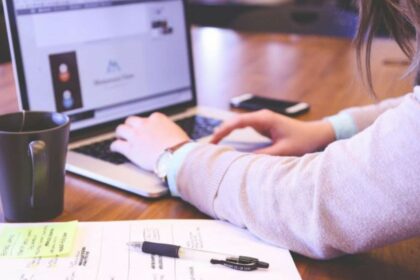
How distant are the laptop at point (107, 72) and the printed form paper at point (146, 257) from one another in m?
0.11

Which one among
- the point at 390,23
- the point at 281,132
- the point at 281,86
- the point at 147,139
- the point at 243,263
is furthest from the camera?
the point at 281,86

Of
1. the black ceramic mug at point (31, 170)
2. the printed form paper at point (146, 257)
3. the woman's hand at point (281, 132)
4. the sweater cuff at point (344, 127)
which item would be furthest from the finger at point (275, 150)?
the black ceramic mug at point (31, 170)

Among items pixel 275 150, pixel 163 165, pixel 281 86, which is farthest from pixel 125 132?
pixel 281 86

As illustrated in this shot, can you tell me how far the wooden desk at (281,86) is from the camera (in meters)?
0.58

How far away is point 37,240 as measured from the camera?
1.86 feet

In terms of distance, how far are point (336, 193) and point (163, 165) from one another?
0.25 meters

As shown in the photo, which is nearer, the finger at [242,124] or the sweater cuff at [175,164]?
the sweater cuff at [175,164]

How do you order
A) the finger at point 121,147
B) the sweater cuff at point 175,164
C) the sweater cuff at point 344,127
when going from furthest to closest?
1. the sweater cuff at point 344,127
2. the finger at point 121,147
3. the sweater cuff at point 175,164

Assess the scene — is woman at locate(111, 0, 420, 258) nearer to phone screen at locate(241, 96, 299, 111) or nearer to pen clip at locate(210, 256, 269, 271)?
pen clip at locate(210, 256, 269, 271)

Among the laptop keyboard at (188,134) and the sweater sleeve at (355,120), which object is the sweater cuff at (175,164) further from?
the sweater sleeve at (355,120)

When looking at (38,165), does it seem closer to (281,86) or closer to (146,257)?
(146,257)

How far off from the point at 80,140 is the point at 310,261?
1.59ft

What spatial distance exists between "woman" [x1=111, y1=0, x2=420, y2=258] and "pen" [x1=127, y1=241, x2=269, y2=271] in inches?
2.2

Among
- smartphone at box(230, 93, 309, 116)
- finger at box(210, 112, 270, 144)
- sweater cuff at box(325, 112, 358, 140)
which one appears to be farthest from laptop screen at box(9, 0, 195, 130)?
sweater cuff at box(325, 112, 358, 140)
